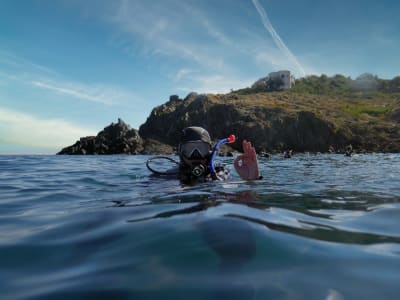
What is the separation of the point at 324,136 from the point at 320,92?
2013 inches

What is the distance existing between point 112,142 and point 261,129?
24807mm

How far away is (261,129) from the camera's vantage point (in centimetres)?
5353

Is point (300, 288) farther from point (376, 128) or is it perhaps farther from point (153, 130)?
point (153, 130)

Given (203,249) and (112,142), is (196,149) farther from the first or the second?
(112,142)

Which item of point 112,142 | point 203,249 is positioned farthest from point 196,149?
point 112,142

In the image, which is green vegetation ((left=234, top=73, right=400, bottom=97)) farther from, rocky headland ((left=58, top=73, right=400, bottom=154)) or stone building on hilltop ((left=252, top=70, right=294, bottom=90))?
rocky headland ((left=58, top=73, right=400, bottom=154))

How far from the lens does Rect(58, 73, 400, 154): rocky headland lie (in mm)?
51656

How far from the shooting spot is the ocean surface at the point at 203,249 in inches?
70.4

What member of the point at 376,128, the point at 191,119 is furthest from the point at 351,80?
the point at 191,119

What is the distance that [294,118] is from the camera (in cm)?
5475

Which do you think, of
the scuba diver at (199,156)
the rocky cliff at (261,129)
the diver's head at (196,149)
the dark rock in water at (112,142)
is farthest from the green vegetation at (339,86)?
the diver's head at (196,149)

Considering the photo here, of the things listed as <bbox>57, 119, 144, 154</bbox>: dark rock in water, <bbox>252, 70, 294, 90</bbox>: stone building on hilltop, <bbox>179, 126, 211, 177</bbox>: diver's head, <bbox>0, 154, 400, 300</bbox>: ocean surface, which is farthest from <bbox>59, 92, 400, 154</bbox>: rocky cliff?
<bbox>0, 154, 400, 300</bbox>: ocean surface

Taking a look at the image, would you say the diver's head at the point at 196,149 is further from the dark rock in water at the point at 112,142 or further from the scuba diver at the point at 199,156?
the dark rock in water at the point at 112,142

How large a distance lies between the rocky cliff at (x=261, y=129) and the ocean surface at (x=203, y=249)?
4731 centimetres
